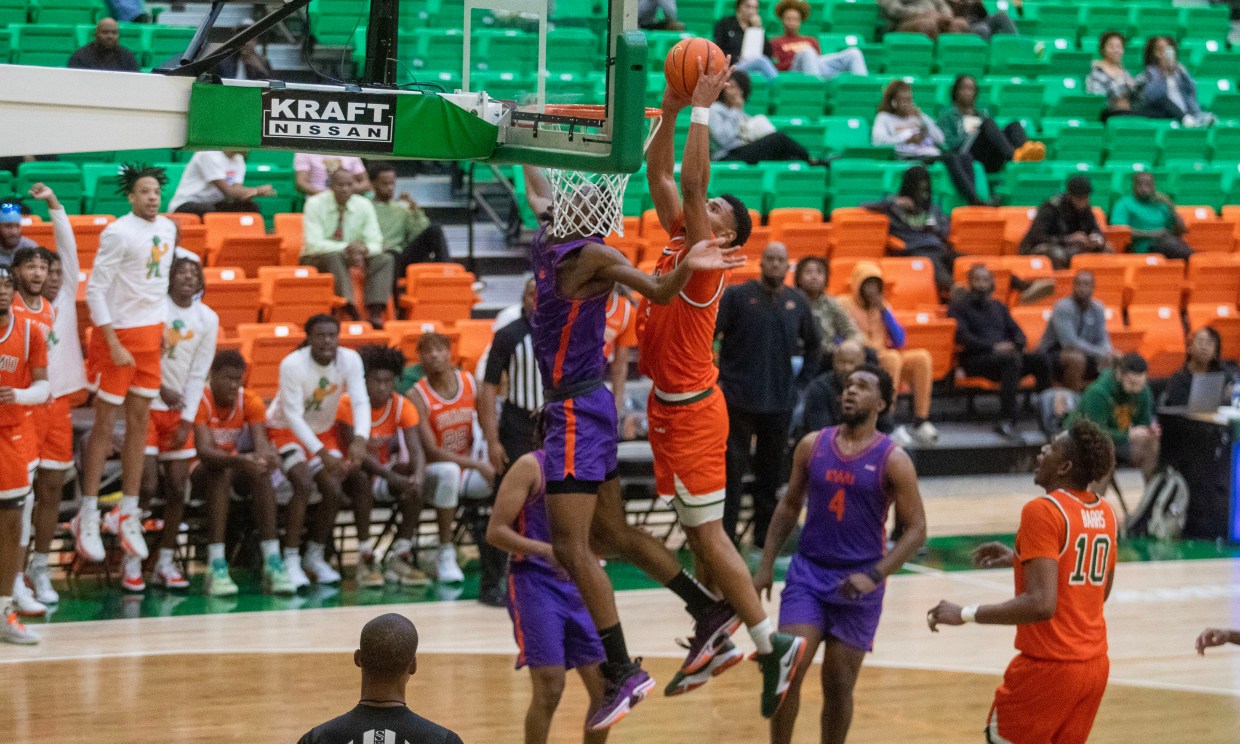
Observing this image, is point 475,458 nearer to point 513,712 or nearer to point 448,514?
point 448,514

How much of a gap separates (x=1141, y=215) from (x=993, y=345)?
3116mm

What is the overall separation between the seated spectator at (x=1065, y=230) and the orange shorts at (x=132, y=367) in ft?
25.2

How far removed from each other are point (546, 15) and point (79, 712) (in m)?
3.80

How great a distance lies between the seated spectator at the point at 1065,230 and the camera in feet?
46.3

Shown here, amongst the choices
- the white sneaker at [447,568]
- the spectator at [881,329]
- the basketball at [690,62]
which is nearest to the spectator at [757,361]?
the spectator at [881,329]

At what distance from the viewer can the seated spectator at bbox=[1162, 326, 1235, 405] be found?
12336 mm

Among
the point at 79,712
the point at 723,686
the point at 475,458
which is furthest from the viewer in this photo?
the point at 475,458

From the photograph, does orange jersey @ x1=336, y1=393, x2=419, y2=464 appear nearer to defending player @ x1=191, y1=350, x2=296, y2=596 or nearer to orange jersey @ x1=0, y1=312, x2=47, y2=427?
defending player @ x1=191, y1=350, x2=296, y2=596

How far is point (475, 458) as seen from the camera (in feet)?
33.9

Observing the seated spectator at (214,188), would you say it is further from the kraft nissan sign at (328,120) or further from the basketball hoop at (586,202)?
the kraft nissan sign at (328,120)

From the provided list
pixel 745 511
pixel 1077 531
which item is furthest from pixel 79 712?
pixel 745 511

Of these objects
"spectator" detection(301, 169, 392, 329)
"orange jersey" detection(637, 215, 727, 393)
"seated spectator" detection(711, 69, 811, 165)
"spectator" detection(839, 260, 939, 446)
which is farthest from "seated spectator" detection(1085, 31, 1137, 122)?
"orange jersey" detection(637, 215, 727, 393)

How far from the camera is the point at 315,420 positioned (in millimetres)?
9898

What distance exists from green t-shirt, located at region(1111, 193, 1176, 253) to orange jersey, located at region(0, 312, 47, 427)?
32.0 ft
